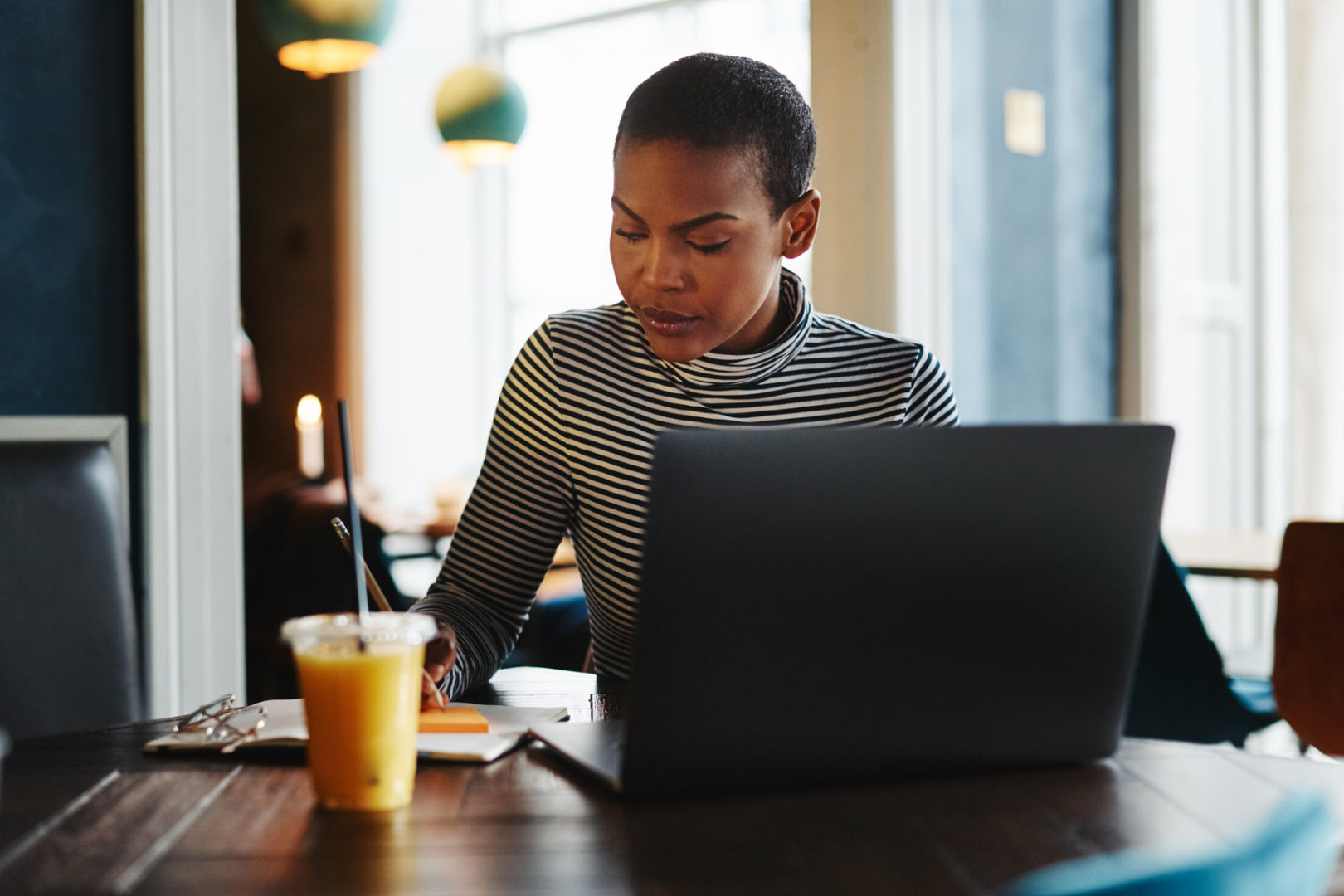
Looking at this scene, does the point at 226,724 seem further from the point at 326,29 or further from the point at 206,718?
the point at 326,29

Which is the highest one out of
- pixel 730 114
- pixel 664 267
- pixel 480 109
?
pixel 480 109

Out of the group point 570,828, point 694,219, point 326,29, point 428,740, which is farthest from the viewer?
point 326,29

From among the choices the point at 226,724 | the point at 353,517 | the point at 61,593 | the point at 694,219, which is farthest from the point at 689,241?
the point at 61,593

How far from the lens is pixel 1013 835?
0.68 metres

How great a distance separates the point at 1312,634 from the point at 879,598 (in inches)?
54.3

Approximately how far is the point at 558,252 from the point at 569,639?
3.56 meters

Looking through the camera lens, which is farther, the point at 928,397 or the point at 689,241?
the point at 928,397

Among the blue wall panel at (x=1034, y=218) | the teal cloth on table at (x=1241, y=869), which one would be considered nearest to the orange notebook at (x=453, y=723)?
the teal cloth on table at (x=1241, y=869)

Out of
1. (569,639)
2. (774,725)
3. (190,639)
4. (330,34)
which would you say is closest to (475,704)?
(774,725)

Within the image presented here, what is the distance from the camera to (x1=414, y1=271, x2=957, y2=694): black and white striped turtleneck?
4.19 feet

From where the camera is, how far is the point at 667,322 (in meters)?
1.17

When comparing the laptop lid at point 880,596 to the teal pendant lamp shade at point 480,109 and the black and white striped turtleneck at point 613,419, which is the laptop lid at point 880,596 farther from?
the teal pendant lamp shade at point 480,109

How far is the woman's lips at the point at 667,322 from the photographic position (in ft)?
3.82

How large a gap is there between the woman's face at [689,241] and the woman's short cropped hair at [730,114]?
0.5 inches
